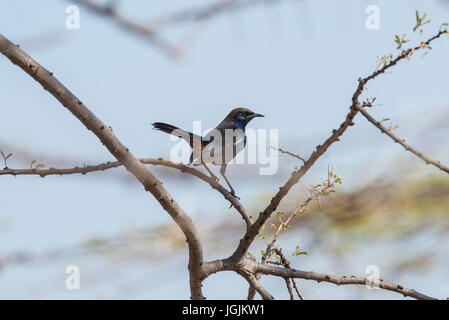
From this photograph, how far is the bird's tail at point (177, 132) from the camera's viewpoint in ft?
12.6

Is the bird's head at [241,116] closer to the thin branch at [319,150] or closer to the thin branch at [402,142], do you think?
the thin branch at [319,150]

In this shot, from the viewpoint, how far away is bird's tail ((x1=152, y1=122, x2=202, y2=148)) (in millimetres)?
3841

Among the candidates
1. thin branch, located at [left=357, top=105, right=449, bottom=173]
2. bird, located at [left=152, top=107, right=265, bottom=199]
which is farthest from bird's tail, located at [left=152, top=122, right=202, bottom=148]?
thin branch, located at [left=357, top=105, right=449, bottom=173]

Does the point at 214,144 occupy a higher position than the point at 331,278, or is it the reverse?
the point at 214,144

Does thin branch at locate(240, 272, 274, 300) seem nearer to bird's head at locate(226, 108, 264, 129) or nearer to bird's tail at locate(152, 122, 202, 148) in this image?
bird's tail at locate(152, 122, 202, 148)

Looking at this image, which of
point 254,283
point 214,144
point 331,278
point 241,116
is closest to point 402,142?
point 331,278

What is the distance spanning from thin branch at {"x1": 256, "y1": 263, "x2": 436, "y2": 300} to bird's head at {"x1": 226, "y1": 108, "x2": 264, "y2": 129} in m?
2.80

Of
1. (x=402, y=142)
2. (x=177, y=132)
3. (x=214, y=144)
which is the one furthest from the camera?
(x=214, y=144)

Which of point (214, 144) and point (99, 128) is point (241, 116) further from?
point (99, 128)

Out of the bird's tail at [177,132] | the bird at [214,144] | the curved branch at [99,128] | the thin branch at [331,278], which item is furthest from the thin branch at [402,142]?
the bird's tail at [177,132]

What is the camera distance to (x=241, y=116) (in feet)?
18.9

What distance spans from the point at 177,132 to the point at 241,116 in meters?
1.80
